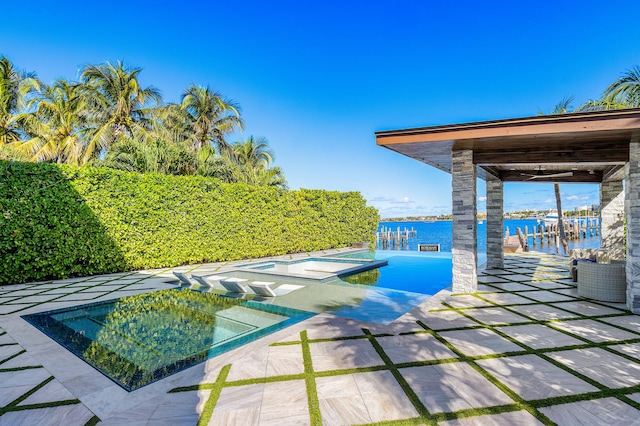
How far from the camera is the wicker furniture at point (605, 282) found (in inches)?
188

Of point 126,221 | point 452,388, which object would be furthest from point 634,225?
point 126,221

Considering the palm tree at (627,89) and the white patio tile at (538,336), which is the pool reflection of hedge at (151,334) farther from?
the palm tree at (627,89)

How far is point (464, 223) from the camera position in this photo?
216 inches

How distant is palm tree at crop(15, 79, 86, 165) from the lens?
15219 millimetres

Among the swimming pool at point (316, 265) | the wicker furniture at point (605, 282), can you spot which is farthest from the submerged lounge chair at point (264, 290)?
the wicker furniture at point (605, 282)

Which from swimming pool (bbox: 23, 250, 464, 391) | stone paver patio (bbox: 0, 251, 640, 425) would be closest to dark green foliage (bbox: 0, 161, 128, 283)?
swimming pool (bbox: 23, 250, 464, 391)

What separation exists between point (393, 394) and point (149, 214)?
7.87 metres

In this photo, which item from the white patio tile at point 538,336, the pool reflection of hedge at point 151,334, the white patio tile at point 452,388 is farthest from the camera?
the white patio tile at point 538,336

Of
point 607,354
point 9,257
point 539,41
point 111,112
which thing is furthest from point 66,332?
point 111,112

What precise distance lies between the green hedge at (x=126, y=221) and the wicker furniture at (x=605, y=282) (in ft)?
28.4

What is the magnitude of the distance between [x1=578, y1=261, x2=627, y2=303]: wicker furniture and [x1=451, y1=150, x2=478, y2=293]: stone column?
1.66 metres

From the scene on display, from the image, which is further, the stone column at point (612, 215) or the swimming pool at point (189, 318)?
the stone column at point (612, 215)

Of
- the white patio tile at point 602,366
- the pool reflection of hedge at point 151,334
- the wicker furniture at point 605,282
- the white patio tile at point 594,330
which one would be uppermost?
the wicker furniture at point 605,282

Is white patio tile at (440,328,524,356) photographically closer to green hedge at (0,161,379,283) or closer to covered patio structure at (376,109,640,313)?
covered patio structure at (376,109,640,313)
